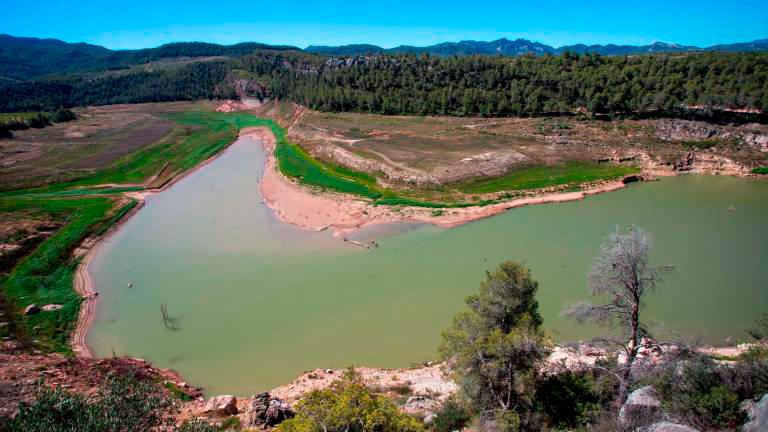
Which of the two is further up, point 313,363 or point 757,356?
point 757,356

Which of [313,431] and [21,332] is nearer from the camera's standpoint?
[313,431]

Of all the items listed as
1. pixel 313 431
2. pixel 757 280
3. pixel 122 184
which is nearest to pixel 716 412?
pixel 313 431

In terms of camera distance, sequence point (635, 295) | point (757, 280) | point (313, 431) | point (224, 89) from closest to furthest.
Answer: point (313, 431) < point (635, 295) < point (757, 280) < point (224, 89)

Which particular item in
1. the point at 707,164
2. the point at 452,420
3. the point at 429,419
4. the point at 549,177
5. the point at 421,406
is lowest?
the point at 421,406

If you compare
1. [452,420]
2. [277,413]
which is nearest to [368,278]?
[277,413]

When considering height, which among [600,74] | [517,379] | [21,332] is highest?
[600,74]

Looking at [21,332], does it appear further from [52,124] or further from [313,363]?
[52,124]

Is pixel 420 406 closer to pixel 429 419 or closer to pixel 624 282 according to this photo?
pixel 429 419

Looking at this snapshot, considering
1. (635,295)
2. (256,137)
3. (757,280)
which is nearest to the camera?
Answer: (635,295)
